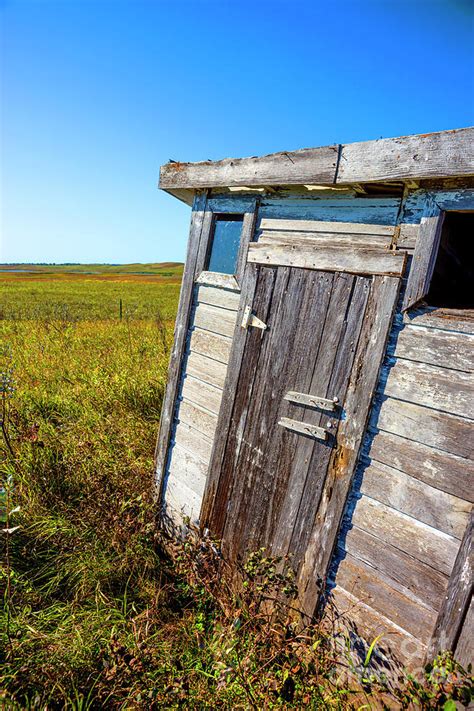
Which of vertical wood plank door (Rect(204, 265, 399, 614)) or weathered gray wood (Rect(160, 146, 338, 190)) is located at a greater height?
weathered gray wood (Rect(160, 146, 338, 190))

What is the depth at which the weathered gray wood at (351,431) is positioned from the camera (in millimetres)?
2223

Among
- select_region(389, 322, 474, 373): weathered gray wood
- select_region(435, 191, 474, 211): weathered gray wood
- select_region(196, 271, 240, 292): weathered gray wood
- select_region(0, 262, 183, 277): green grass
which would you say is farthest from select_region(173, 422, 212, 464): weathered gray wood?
select_region(0, 262, 183, 277): green grass

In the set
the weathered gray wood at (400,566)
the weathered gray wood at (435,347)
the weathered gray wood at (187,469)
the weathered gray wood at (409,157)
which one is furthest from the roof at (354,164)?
the weathered gray wood at (187,469)

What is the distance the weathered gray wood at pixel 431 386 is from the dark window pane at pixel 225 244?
4.91ft

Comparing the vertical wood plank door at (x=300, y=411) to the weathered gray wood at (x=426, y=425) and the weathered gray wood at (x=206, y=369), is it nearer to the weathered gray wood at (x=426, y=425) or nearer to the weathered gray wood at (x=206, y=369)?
the weathered gray wood at (x=426, y=425)

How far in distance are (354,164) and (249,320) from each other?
46.8 inches

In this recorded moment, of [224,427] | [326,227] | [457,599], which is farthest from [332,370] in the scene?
[457,599]

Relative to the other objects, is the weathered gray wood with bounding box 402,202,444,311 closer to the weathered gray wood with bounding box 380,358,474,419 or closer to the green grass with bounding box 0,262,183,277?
the weathered gray wood with bounding box 380,358,474,419

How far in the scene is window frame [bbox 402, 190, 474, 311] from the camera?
2.04 metres

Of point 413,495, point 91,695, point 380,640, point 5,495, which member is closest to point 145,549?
point 91,695

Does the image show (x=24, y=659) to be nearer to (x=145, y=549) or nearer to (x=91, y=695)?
(x=91, y=695)

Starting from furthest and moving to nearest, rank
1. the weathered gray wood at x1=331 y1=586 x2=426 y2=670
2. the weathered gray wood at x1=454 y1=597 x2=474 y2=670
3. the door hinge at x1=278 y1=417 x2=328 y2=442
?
the door hinge at x1=278 y1=417 x2=328 y2=442 < the weathered gray wood at x1=331 y1=586 x2=426 y2=670 < the weathered gray wood at x1=454 y1=597 x2=474 y2=670

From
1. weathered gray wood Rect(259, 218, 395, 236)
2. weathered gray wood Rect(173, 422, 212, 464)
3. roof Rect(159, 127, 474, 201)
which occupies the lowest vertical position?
weathered gray wood Rect(173, 422, 212, 464)

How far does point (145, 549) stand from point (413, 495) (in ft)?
7.43
